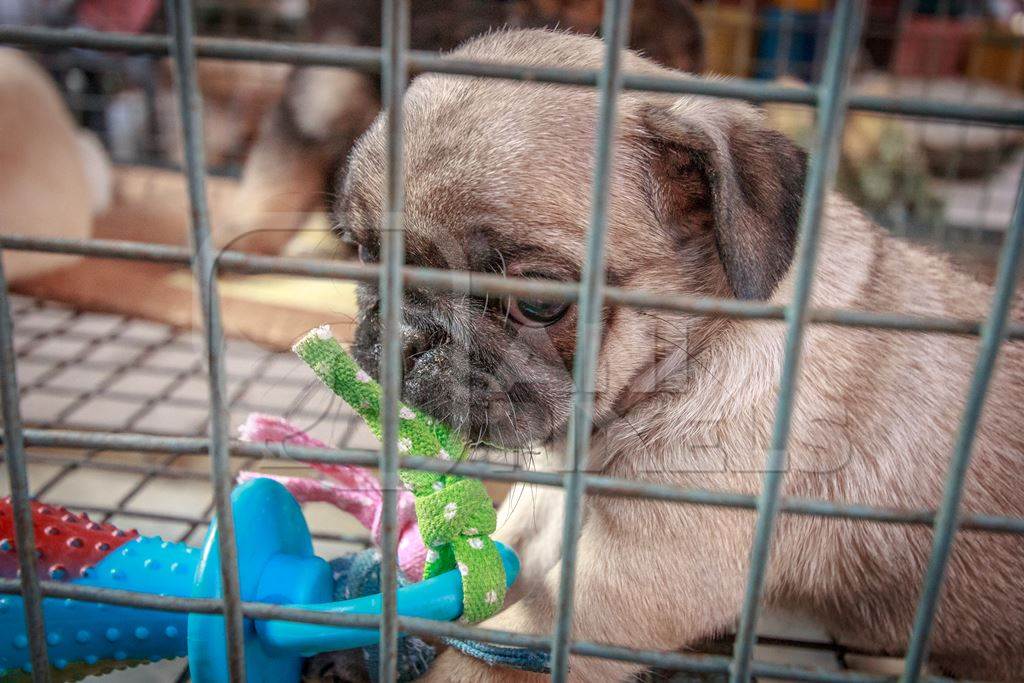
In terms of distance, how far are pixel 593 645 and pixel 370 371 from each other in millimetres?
693

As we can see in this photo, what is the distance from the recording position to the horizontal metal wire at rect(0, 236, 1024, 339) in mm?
683

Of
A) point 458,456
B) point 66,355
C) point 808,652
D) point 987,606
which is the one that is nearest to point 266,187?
point 66,355

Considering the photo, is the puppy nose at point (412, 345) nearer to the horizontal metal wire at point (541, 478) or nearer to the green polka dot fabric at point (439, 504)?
the green polka dot fabric at point (439, 504)

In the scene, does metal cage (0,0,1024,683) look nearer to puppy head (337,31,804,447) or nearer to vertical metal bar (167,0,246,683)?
vertical metal bar (167,0,246,683)

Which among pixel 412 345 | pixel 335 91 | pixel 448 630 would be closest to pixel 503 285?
pixel 448 630

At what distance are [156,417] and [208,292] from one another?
1665mm

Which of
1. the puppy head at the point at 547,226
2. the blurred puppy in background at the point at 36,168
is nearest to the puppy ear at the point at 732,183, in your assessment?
the puppy head at the point at 547,226

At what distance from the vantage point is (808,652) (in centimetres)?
152

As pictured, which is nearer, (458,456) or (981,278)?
(458,456)

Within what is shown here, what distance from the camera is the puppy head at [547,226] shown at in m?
1.22

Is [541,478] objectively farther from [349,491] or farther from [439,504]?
[349,491]

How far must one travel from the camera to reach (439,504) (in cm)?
109

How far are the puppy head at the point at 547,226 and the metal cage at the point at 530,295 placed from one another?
1.53ft

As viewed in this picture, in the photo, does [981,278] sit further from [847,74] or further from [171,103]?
[171,103]
